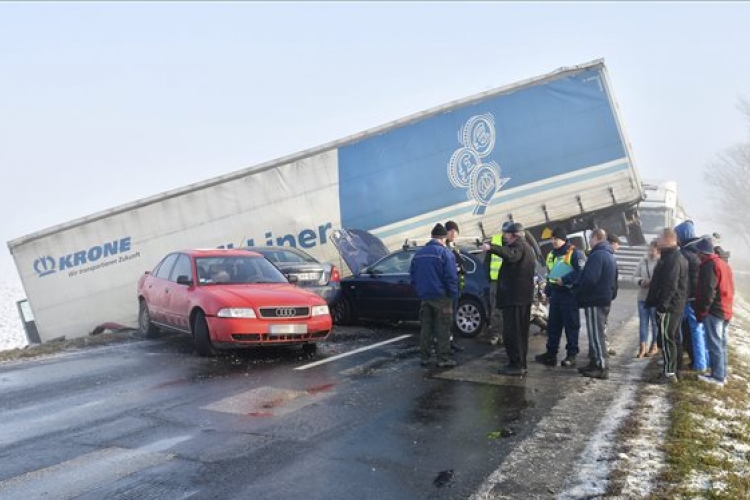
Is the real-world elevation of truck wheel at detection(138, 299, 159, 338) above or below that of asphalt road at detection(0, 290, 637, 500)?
above

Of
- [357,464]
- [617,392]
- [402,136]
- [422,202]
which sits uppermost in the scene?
[402,136]

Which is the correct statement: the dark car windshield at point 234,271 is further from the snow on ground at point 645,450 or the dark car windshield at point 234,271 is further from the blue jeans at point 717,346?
the blue jeans at point 717,346

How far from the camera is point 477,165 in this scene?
47.3ft

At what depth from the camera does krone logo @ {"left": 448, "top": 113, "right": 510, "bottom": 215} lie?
14.4 metres

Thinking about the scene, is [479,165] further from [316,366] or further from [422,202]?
[316,366]

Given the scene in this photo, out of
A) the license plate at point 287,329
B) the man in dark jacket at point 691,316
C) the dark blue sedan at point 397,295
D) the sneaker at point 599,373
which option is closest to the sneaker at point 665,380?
the man in dark jacket at point 691,316

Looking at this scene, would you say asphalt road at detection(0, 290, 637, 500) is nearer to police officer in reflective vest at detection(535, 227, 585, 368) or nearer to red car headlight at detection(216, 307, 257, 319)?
police officer in reflective vest at detection(535, 227, 585, 368)

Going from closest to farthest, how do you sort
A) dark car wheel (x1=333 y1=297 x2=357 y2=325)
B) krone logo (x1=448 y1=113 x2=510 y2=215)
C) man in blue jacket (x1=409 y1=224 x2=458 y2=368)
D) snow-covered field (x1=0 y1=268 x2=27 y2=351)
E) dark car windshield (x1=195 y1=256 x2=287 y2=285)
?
man in blue jacket (x1=409 y1=224 x2=458 y2=368)
dark car windshield (x1=195 y1=256 x2=287 y2=285)
dark car wheel (x1=333 y1=297 x2=357 y2=325)
krone logo (x1=448 y1=113 x2=510 y2=215)
snow-covered field (x1=0 y1=268 x2=27 y2=351)

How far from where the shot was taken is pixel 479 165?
14406mm

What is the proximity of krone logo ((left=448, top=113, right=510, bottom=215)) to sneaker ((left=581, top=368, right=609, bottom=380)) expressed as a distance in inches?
272

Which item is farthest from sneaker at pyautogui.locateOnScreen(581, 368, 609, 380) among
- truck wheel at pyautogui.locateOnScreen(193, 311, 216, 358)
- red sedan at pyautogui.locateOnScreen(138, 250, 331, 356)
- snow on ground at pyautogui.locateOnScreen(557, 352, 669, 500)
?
truck wheel at pyautogui.locateOnScreen(193, 311, 216, 358)

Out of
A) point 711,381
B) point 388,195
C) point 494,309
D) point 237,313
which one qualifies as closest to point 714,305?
point 711,381

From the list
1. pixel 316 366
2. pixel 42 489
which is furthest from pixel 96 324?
pixel 42 489

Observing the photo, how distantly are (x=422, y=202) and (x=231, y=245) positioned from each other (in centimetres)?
450
